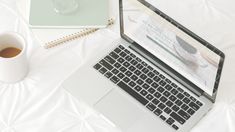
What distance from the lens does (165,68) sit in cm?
102

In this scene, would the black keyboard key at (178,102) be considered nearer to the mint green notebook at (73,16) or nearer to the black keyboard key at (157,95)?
the black keyboard key at (157,95)

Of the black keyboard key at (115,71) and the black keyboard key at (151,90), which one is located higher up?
the black keyboard key at (115,71)

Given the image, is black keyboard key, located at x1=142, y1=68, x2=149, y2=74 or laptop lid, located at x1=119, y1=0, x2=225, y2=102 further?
black keyboard key, located at x1=142, y1=68, x2=149, y2=74

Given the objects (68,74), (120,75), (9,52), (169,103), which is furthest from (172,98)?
(9,52)

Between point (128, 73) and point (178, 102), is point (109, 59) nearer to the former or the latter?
point (128, 73)

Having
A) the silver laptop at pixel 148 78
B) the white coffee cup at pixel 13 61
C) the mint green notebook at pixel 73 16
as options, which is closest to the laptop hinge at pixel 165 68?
the silver laptop at pixel 148 78

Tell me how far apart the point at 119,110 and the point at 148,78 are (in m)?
0.09

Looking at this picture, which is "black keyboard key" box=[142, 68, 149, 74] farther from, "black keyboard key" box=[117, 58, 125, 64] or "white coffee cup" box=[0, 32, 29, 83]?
"white coffee cup" box=[0, 32, 29, 83]

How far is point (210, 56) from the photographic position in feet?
2.87

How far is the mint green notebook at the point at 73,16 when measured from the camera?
1.09m

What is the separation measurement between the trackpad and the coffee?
0.19m

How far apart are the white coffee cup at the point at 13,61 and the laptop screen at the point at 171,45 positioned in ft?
0.70

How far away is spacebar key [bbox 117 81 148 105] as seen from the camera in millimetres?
991

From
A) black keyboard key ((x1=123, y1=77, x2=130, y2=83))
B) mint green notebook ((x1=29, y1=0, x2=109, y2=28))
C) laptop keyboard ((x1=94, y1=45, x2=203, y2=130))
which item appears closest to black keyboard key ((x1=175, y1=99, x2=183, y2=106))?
laptop keyboard ((x1=94, y1=45, x2=203, y2=130))
